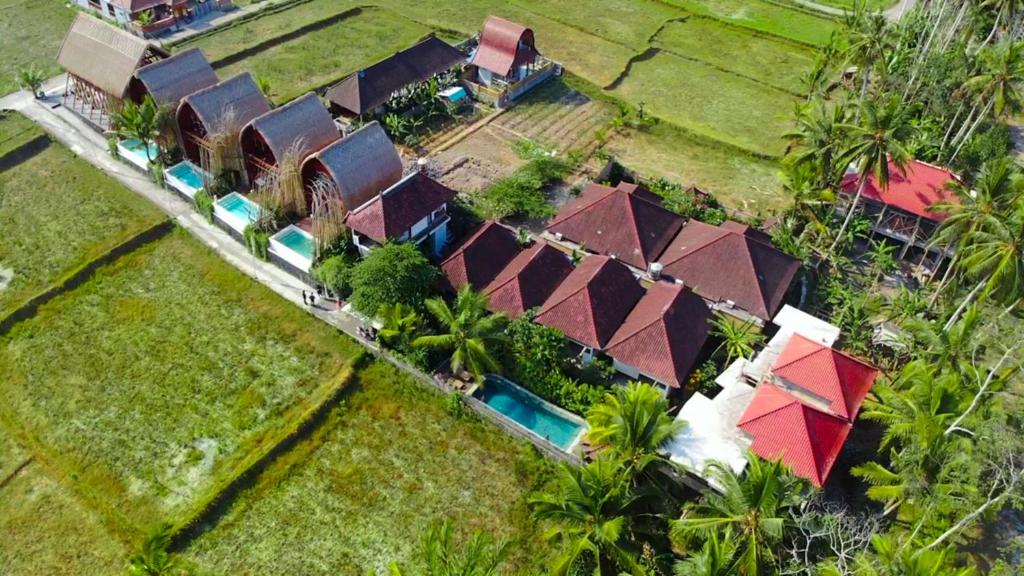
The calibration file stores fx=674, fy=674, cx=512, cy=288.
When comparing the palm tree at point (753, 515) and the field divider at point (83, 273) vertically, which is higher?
the palm tree at point (753, 515)

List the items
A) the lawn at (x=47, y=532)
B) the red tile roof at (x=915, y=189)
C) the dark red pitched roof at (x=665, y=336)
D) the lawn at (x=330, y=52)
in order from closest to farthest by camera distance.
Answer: the lawn at (x=47, y=532), the dark red pitched roof at (x=665, y=336), the red tile roof at (x=915, y=189), the lawn at (x=330, y=52)

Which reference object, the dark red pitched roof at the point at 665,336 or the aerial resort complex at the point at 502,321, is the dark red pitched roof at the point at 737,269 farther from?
the dark red pitched roof at the point at 665,336

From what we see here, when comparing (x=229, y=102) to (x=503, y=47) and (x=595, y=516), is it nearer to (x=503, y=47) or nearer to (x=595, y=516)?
(x=503, y=47)

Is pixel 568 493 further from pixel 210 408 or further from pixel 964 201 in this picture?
pixel 964 201

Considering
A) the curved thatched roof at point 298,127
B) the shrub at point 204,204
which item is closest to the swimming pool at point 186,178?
the shrub at point 204,204

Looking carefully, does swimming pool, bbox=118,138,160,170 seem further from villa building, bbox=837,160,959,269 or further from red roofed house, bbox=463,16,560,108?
villa building, bbox=837,160,959,269

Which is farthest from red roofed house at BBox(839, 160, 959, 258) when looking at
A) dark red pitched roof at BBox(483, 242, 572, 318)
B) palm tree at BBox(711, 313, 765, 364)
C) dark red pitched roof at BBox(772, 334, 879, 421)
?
dark red pitched roof at BBox(483, 242, 572, 318)
